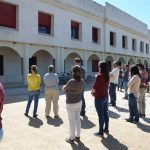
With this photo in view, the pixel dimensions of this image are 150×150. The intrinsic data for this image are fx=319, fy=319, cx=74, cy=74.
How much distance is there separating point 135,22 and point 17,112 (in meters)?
37.0

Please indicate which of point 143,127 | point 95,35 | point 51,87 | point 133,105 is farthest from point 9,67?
point 143,127

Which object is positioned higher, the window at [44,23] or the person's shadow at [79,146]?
the window at [44,23]

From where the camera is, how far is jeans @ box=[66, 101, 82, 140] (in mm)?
6933

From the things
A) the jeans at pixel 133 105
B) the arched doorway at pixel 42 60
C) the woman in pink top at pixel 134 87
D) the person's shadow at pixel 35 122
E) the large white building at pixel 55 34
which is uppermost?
the large white building at pixel 55 34

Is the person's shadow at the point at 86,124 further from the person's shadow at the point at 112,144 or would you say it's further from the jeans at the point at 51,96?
the person's shadow at the point at 112,144

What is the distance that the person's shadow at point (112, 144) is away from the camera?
22.1 feet

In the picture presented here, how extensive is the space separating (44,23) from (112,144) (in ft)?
62.5

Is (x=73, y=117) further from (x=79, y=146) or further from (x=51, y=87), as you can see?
(x=51, y=87)

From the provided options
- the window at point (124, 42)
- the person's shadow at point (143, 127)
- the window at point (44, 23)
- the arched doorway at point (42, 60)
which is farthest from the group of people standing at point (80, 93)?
the window at point (124, 42)

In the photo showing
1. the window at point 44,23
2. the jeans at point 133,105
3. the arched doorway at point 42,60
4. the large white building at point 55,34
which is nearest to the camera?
the jeans at point 133,105

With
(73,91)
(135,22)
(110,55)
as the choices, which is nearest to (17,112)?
(73,91)

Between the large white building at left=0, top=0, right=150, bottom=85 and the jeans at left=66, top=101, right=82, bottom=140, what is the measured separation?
14706mm

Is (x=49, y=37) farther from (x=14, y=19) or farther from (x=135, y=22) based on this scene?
(x=135, y=22)

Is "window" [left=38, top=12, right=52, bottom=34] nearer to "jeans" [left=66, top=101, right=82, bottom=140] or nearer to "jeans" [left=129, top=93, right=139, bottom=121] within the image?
"jeans" [left=129, top=93, right=139, bottom=121]
